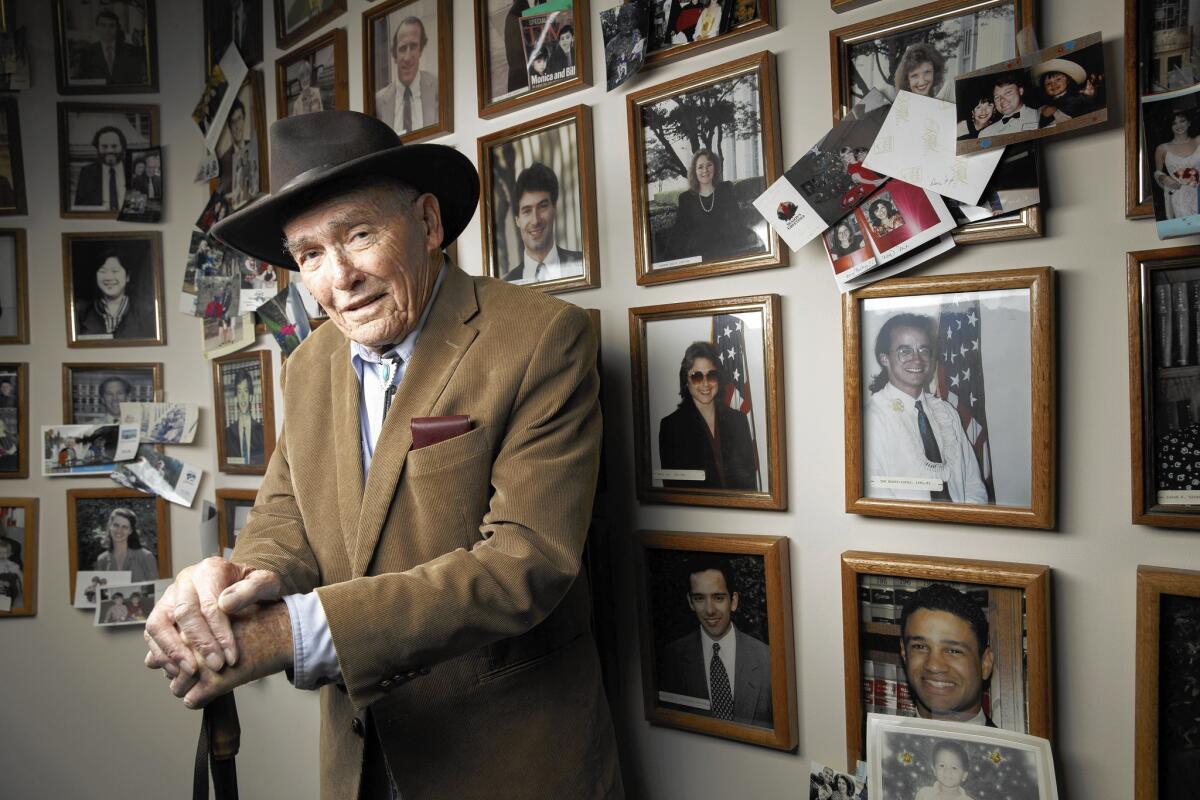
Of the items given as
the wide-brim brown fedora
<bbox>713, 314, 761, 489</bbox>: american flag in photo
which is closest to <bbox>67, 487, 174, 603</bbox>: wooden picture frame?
the wide-brim brown fedora

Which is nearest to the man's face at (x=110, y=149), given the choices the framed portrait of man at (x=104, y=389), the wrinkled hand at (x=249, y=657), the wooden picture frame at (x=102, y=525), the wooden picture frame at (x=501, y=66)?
the framed portrait of man at (x=104, y=389)

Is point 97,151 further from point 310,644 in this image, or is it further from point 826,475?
point 826,475

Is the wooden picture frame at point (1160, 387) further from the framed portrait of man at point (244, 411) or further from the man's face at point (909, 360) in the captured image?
the framed portrait of man at point (244, 411)

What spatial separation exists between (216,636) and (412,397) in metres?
0.41

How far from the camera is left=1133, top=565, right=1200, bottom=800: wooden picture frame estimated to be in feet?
3.24

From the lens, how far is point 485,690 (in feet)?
3.84

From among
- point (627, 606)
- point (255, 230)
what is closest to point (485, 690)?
point (627, 606)

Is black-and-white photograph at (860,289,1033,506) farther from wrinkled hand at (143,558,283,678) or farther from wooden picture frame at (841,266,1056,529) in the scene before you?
wrinkled hand at (143,558,283,678)

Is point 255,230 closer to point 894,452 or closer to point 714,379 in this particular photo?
point 714,379

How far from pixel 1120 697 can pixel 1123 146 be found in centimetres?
70

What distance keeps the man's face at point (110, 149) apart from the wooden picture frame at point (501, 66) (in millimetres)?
1416

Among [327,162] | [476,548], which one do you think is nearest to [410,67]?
[327,162]

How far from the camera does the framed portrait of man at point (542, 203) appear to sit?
1488 mm

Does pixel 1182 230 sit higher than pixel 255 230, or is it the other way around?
pixel 255 230
